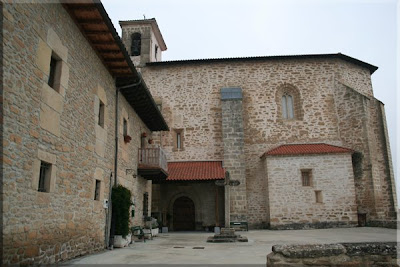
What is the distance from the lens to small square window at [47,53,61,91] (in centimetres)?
664

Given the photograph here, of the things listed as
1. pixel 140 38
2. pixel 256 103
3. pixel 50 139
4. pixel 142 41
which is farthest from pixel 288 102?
pixel 50 139

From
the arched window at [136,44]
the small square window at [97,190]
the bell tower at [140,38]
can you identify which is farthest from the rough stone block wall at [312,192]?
the arched window at [136,44]

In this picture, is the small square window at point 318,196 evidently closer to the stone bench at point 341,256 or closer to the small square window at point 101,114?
the small square window at point 101,114

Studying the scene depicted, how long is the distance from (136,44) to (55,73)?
662 inches

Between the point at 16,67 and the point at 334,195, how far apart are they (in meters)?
16.0

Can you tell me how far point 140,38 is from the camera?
22.9 meters

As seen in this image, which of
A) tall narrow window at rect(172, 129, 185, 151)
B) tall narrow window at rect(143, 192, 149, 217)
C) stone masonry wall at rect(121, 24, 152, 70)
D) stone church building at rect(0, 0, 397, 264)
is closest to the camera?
stone church building at rect(0, 0, 397, 264)

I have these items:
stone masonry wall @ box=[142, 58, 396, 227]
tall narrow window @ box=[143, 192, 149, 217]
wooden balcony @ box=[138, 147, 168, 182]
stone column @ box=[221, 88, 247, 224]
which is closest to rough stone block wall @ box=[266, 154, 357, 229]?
stone column @ box=[221, 88, 247, 224]

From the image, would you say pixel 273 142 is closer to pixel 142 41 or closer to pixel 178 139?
pixel 178 139

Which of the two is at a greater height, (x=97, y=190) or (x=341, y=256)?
(x=97, y=190)

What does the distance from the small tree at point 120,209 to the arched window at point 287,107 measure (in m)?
13.1

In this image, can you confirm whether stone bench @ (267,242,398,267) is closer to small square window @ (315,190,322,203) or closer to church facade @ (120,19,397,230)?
church facade @ (120,19,397,230)

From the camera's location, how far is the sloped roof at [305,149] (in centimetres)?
1738

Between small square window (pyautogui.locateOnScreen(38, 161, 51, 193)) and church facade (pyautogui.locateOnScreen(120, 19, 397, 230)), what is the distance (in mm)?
10467
